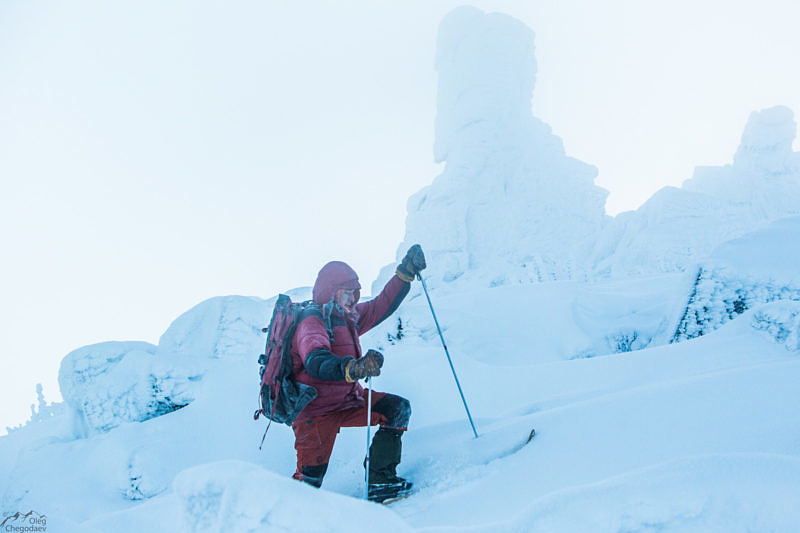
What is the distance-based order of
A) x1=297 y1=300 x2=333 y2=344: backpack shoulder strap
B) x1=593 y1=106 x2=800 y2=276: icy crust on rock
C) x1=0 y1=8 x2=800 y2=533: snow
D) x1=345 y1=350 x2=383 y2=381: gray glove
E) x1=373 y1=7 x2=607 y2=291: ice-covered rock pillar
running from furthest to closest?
x1=373 y1=7 x2=607 y2=291: ice-covered rock pillar < x1=593 y1=106 x2=800 y2=276: icy crust on rock < x1=297 y1=300 x2=333 y2=344: backpack shoulder strap < x1=345 y1=350 x2=383 y2=381: gray glove < x1=0 y1=8 x2=800 y2=533: snow

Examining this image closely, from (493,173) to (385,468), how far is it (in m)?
24.4

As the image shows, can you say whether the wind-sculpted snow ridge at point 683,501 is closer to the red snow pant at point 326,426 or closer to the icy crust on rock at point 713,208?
the red snow pant at point 326,426

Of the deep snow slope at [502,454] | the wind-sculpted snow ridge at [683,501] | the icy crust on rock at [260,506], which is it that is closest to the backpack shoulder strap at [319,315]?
the deep snow slope at [502,454]

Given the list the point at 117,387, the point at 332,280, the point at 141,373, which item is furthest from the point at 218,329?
the point at 332,280

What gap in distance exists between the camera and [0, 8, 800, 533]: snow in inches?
58.4

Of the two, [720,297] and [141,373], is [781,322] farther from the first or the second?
[141,373]

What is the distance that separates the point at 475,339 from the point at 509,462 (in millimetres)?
4977

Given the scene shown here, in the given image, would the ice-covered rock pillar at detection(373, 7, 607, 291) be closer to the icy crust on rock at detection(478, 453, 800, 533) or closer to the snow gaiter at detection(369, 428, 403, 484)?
the snow gaiter at detection(369, 428, 403, 484)

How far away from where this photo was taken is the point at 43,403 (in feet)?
41.0

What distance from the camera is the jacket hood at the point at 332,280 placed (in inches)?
128

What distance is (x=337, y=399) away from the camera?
310cm

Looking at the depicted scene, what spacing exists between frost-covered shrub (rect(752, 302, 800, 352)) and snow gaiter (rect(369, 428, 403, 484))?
313 centimetres
